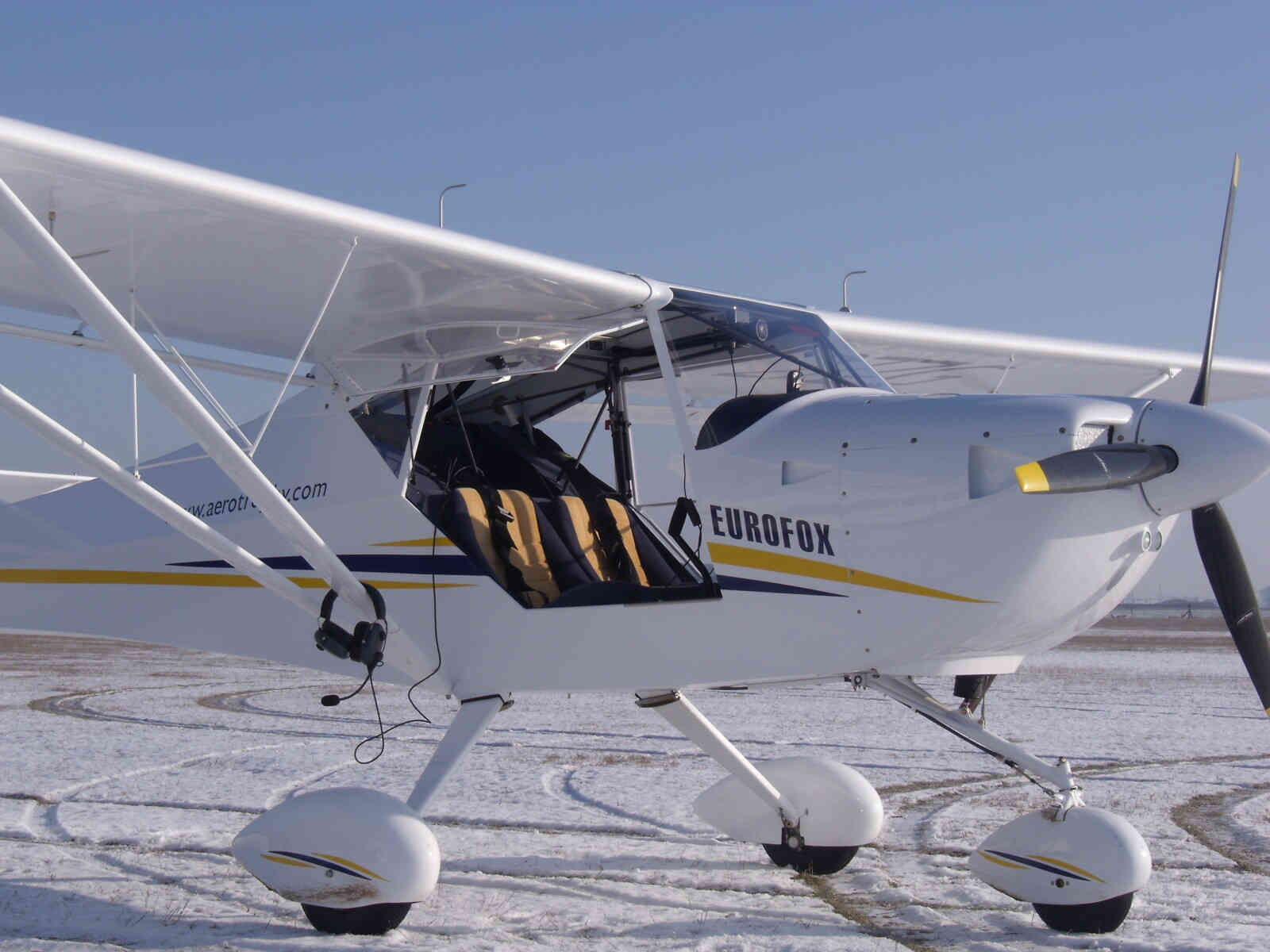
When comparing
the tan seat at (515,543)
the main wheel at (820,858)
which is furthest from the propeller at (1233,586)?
the tan seat at (515,543)

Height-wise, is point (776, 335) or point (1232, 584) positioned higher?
point (776, 335)

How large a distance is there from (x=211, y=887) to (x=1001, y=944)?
3.53 metres

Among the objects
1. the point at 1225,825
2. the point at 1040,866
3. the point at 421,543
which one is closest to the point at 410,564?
the point at 421,543

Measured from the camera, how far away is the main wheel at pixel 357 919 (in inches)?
199

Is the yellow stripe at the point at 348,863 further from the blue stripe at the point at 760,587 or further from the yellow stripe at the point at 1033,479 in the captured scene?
the yellow stripe at the point at 1033,479

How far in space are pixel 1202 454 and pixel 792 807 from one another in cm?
300

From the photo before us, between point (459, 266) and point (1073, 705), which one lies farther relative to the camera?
point (1073, 705)

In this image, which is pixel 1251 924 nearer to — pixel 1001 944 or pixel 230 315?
pixel 1001 944

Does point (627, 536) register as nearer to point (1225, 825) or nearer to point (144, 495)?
point (144, 495)

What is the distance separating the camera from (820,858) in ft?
21.1

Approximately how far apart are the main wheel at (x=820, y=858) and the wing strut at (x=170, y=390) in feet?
7.22

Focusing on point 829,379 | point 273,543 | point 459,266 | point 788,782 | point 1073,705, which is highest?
point 459,266

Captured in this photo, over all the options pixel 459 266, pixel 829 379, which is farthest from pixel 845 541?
pixel 459 266

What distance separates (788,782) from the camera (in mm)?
6656
